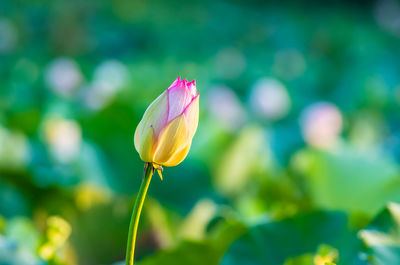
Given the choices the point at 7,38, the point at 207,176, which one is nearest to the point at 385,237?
the point at 207,176

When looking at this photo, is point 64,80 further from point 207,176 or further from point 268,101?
point 207,176

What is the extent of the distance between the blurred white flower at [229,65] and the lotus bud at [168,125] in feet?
9.02

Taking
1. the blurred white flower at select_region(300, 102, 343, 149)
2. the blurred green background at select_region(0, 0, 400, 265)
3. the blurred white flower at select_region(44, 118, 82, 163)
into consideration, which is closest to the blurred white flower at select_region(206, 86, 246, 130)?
the blurred green background at select_region(0, 0, 400, 265)

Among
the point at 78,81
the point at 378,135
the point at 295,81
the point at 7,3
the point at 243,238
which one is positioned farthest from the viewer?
the point at 7,3

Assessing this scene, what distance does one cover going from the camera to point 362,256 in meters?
0.56

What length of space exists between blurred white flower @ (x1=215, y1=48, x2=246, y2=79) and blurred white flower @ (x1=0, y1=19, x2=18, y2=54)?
49.1 inches

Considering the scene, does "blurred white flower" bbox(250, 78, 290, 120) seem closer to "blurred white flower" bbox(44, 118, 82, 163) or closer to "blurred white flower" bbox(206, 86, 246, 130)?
"blurred white flower" bbox(206, 86, 246, 130)

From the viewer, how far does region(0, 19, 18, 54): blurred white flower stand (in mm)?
3424

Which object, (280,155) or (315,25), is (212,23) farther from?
(280,155)

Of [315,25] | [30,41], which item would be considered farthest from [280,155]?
[315,25]

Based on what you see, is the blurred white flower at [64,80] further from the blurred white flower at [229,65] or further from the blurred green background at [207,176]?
the blurred white flower at [229,65]

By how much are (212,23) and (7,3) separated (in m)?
1.85

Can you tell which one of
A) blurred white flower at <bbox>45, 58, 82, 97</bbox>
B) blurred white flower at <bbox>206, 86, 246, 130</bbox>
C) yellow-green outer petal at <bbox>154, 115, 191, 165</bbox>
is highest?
blurred white flower at <bbox>45, 58, 82, 97</bbox>

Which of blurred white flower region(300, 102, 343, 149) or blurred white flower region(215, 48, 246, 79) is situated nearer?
blurred white flower region(300, 102, 343, 149)
